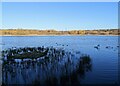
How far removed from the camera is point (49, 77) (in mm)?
10648

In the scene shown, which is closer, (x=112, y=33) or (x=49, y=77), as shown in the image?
(x=49, y=77)

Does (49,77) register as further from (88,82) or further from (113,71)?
(113,71)

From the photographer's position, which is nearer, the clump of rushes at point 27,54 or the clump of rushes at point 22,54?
the clump of rushes at point 27,54

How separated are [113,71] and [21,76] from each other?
4.44m

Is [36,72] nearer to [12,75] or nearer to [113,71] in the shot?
[12,75]

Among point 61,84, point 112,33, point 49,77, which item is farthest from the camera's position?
point 112,33

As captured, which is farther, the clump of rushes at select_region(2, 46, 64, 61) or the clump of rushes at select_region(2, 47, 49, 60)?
the clump of rushes at select_region(2, 47, 49, 60)

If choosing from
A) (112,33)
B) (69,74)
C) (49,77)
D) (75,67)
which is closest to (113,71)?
(75,67)

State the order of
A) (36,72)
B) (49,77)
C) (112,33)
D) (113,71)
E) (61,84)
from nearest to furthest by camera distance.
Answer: (61,84)
(49,77)
(36,72)
(113,71)
(112,33)

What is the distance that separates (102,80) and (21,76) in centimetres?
325

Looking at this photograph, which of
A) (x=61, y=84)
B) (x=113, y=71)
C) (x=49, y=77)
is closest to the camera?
(x=61, y=84)

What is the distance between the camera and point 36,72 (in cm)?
1176

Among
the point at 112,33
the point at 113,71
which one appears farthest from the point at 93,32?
the point at 113,71

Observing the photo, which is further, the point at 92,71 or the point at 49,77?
the point at 92,71
